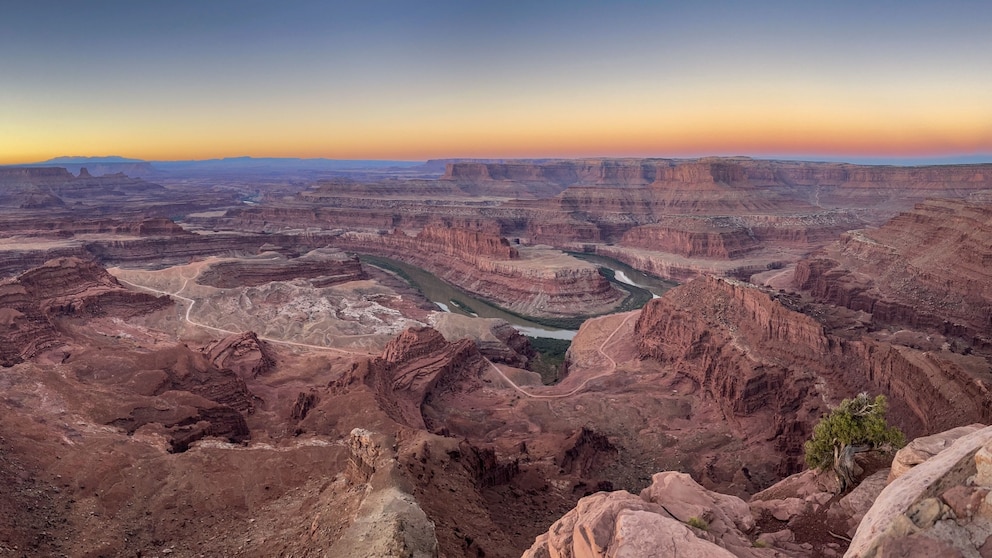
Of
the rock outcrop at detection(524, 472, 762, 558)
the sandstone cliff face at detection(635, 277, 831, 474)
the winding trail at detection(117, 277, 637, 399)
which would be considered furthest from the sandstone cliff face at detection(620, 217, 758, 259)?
the rock outcrop at detection(524, 472, 762, 558)

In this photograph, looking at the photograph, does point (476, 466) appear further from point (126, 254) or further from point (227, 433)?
point (126, 254)

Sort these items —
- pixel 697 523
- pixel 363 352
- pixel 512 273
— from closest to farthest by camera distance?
1. pixel 697 523
2. pixel 363 352
3. pixel 512 273

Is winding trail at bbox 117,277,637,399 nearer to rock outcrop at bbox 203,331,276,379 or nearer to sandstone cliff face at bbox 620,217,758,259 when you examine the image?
rock outcrop at bbox 203,331,276,379

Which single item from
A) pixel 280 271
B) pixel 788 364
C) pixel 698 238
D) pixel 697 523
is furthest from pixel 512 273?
pixel 697 523

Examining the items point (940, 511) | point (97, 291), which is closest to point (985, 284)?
point (940, 511)

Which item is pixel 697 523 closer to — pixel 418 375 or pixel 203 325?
pixel 418 375

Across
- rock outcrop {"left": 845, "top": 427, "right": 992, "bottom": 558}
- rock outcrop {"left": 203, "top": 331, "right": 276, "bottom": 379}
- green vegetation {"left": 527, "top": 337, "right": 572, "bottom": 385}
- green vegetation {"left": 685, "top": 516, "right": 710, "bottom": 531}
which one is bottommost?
green vegetation {"left": 527, "top": 337, "right": 572, "bottom": 385}
